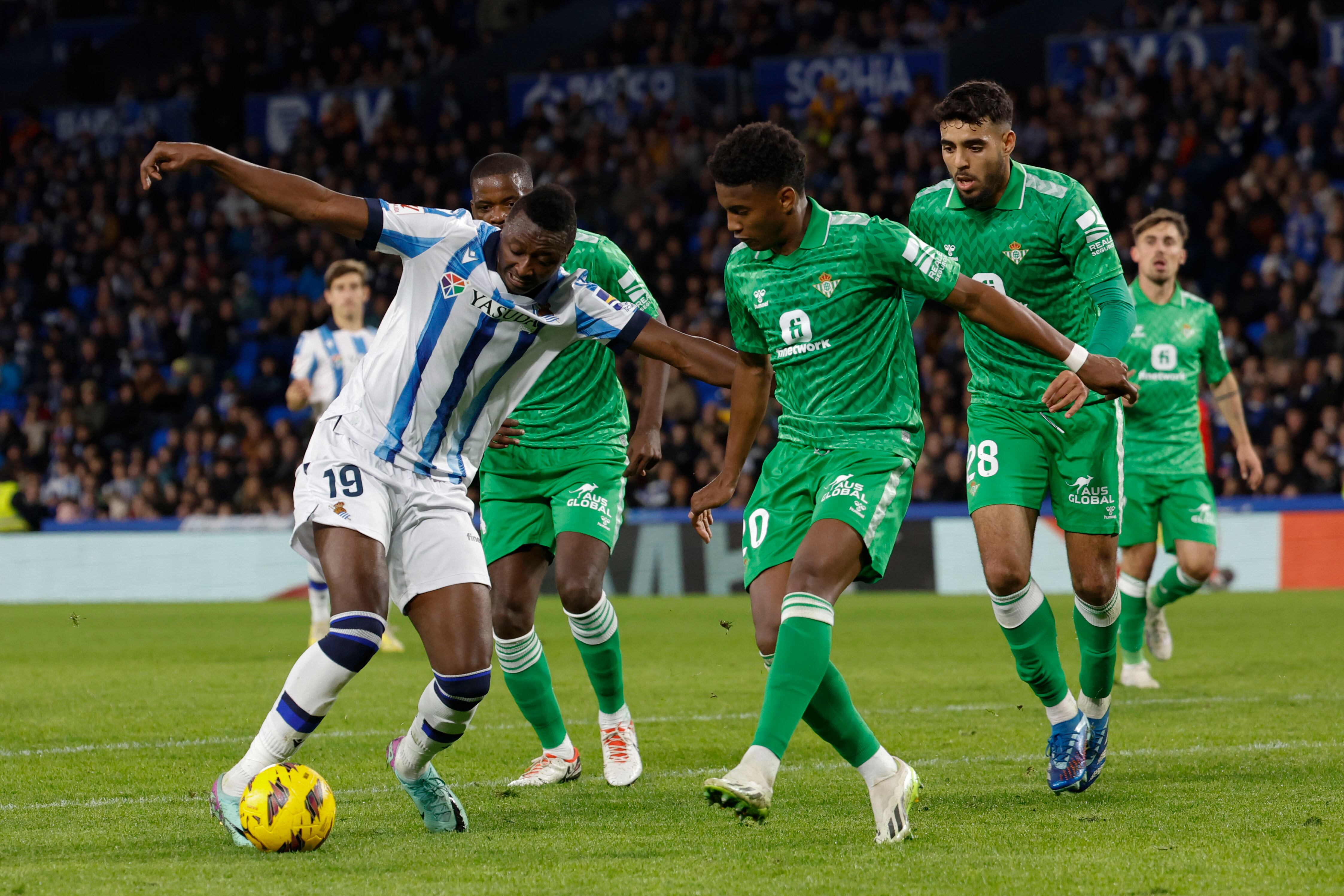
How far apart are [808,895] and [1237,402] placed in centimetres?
675

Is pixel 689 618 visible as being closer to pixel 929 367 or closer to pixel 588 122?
pixel 929 367

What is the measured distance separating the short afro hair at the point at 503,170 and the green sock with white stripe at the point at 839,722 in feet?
8.35

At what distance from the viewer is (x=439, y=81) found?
28.6 metres

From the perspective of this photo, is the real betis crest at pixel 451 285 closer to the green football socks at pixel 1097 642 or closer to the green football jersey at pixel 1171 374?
the green football socks at pixel 1097 642

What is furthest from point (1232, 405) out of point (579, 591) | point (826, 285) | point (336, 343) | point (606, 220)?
point (606, 220)

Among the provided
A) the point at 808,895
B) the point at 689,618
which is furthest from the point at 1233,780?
the point at 689,618

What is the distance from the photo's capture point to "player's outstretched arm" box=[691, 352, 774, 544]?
5.41 m

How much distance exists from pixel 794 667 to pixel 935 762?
200 centimetres

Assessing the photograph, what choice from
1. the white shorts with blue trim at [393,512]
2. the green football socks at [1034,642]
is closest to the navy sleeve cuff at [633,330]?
the white shorts with blue trim at [393,512]

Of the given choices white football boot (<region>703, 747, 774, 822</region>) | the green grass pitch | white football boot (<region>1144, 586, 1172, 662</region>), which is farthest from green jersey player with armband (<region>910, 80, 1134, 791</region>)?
white football boot (<region>1144, 586, 1172, 662</region>)

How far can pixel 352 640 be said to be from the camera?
4.98 metres

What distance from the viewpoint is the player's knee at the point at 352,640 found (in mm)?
4973

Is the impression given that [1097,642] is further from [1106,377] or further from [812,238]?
[812,238]

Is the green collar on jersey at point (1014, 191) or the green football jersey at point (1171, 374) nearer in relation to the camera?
the green collar on jersey at point (1014, 191)
